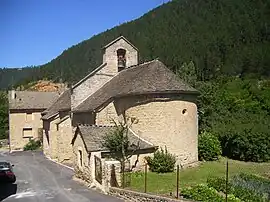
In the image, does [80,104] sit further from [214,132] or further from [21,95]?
[21,95]

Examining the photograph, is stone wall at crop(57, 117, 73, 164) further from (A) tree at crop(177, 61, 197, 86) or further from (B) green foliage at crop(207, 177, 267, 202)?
(B) green foliage at crop(207, 177, 267, 202)

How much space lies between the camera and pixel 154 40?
124m

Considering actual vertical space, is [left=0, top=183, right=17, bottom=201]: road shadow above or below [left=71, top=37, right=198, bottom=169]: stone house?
below

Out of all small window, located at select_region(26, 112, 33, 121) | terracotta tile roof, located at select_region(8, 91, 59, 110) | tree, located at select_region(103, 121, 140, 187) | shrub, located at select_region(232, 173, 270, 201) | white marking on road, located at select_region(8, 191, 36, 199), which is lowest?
white marking on road, located at select_region(8, 191, 36, 199)

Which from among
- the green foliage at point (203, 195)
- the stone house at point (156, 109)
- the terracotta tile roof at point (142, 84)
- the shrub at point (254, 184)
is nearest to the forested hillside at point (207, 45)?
the terracotta tile roof at point (142, 84)

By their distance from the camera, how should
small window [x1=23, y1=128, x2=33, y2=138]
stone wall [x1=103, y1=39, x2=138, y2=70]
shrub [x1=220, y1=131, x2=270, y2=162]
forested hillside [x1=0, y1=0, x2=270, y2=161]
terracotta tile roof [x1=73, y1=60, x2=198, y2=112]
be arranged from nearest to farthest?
1. terracotta tile roof [x1=73, y1=60, x2=198, y2=112]
2. shrub [x1=220, y1=131, x2=270, y2=162]
3. stone wall [x1=103, y1=39, x2=138, y2=70]
4. small window [x1=23, y1=128, x2=33, y2=138]
5. forested hillside [x1=0, y1=0, x2=270, y2=161]

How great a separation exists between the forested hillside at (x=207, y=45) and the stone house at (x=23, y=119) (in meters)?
25.7

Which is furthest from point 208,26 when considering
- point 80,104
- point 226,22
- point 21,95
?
point 80,104

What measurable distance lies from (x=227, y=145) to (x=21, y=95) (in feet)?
95.8

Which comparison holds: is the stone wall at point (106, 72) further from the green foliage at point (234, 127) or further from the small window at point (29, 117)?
the small window at point (29, 117)

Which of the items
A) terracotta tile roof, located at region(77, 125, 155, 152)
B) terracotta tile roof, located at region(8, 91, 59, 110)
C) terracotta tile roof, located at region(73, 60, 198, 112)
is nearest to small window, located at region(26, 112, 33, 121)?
terracotta tile roof, located at region(8, 91, 59, 110)

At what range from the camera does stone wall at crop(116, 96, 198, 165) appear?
24.9 meters

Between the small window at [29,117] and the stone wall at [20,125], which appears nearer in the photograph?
the stone wall at [20,125]

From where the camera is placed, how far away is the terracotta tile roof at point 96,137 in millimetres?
22438
